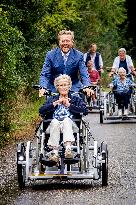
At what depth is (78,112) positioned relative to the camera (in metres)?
10.3

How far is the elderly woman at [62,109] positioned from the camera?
10.0 meters

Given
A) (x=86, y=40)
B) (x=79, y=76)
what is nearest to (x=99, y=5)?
(x=86, y=40)

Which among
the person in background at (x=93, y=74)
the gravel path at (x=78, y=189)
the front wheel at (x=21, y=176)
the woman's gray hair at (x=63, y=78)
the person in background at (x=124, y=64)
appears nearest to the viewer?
the gravel path at (x=78, y=189)

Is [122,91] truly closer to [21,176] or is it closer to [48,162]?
[48,162]

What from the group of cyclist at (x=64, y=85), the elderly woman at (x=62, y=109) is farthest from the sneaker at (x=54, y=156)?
the elderly woman at (x=62, y=109)

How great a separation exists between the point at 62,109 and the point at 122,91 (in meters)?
10.3

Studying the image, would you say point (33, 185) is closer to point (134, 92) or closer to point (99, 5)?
point (134, 92)

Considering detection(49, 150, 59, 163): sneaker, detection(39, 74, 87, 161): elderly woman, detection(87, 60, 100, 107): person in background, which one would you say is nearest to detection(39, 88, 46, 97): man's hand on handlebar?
detection(39, 74, 87, 161): elderly woman

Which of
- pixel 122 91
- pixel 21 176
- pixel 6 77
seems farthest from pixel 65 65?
pixel 122 91

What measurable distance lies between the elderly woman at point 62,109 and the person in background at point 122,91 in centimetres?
1010

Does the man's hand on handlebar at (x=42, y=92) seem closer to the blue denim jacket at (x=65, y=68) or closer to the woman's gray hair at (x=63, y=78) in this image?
the woman's gray hair at (x=63, y=78)

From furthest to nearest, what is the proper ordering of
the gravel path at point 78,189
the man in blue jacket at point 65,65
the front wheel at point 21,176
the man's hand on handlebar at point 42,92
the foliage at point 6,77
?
the foliage at point 6,77
the man in blue jacket at point 65,65
the man's hand on handlebar at point 42,92
the front wheel at point 21,176
the gravel path at point 78,189

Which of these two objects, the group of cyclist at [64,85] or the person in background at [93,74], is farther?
the person in background at [93,74]

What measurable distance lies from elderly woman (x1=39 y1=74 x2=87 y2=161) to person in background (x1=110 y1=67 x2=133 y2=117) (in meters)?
10.1
